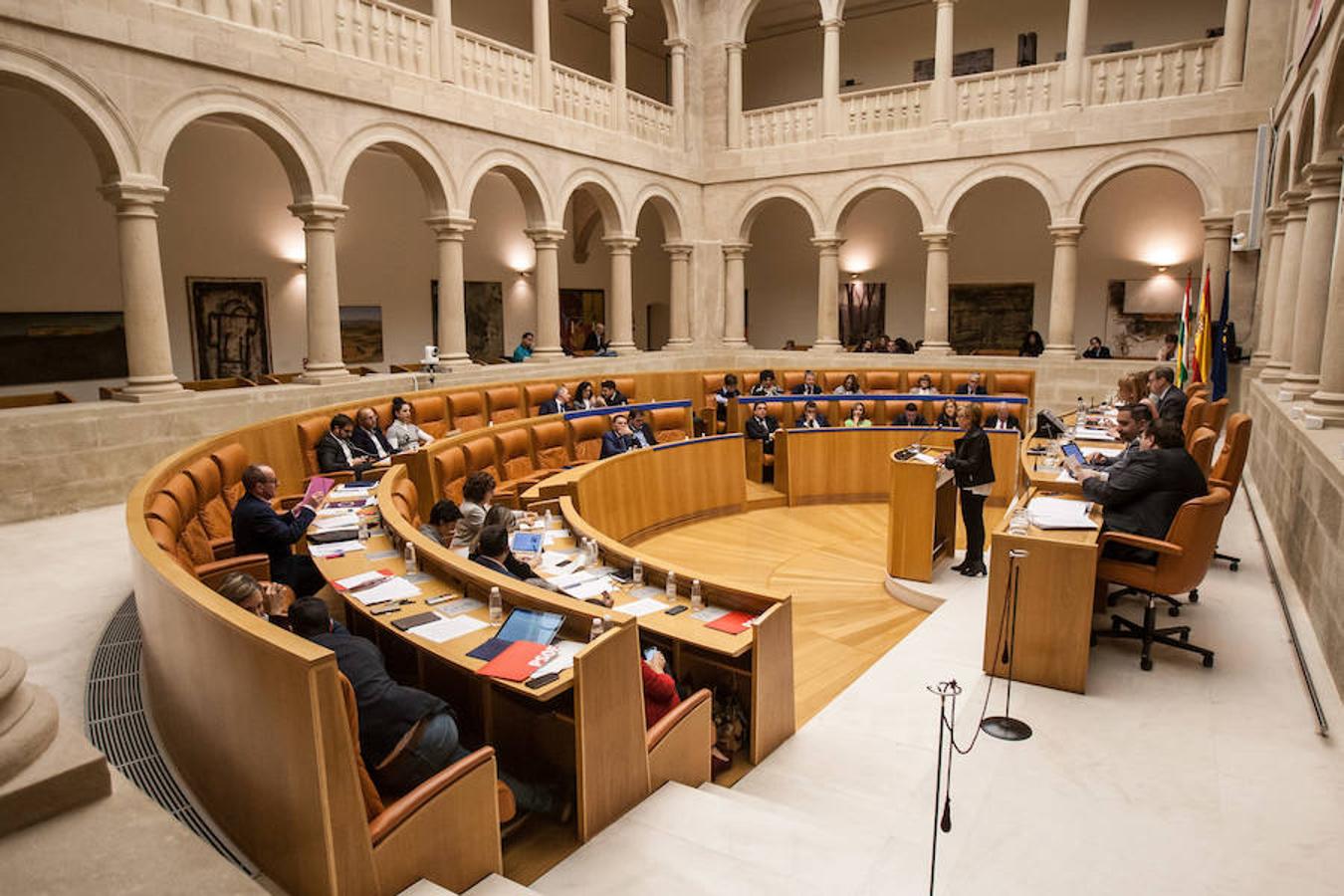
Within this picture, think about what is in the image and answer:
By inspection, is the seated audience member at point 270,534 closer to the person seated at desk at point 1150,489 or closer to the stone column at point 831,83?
the person seated at desk at point 1150,489

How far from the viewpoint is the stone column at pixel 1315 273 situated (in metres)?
7.94

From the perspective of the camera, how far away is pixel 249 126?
1049 cm

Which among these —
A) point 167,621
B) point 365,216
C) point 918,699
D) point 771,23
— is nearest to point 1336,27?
point 918,699

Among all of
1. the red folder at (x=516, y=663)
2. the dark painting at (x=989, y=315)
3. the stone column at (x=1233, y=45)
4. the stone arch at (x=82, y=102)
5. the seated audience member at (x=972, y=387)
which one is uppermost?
the stone column at (x=1233, y=45)

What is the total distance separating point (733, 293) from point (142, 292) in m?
11.6

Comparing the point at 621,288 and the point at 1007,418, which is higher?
the point at 621,288

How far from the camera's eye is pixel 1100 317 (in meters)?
17.8

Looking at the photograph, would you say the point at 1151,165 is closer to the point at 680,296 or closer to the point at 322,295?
the point at 680,296

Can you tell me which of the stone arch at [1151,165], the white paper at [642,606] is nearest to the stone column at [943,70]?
the stone arch at [1151,165]

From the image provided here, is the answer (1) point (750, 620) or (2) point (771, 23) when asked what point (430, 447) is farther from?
(2) point (771, 23)

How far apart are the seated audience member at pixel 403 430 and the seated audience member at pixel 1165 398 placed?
7548 mm

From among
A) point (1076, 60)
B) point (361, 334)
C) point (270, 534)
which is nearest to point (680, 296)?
point (361, 334)

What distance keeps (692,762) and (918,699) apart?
1.79m

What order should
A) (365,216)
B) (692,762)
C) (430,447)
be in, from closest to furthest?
(692,762)
(430,447)
(365,216)
